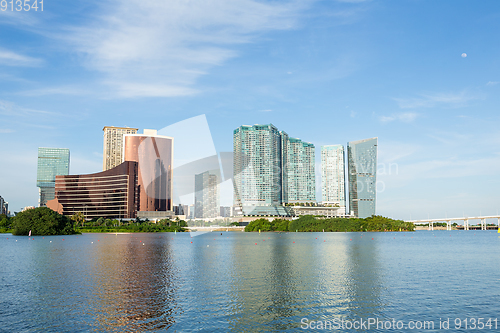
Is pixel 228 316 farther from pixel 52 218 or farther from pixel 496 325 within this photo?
pixel 52 218

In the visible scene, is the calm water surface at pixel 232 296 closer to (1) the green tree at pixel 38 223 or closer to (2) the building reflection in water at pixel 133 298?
(2) the building reflection in water at pixel 133 298

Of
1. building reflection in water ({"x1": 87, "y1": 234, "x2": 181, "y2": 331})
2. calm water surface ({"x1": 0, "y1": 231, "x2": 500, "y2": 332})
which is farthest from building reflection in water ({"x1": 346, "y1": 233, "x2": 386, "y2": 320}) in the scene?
building reflection in water ({"x1": 87, "y1": 234, "x2": 181, "y2": 331})

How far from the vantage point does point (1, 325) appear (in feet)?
100

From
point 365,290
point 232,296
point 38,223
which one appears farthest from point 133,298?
point 38,223

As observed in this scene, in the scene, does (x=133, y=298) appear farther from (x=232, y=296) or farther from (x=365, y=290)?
(x=365, y=290)

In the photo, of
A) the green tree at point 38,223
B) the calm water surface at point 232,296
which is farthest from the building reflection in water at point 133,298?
the green tree at point 38,223

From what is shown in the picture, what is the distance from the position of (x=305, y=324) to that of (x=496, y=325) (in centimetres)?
1574

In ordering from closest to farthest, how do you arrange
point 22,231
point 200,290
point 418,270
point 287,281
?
point 200,290
point 287,281
point 418,270
point 22,231

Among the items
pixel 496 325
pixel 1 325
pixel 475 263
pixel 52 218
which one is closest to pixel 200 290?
pixel 1 325
